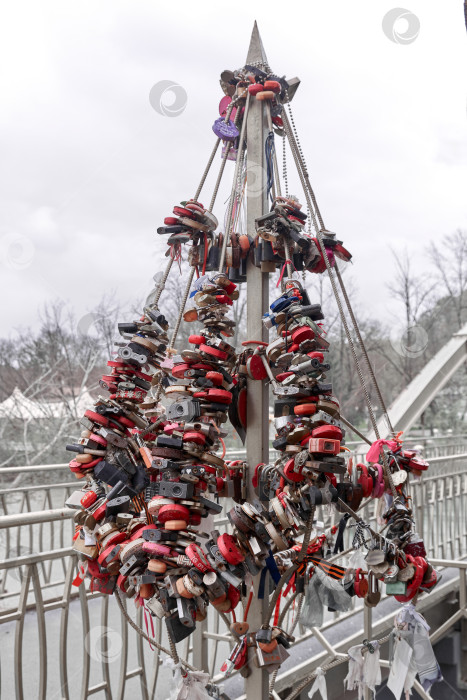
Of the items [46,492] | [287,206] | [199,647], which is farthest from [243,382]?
[46,492]

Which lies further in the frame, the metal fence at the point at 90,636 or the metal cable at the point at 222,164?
the metal fence at the point at 90,636

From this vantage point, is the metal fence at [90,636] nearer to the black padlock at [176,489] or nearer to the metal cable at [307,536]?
the metal cable at [307,536]

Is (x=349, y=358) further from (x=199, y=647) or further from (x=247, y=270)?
(x=247, y=270)

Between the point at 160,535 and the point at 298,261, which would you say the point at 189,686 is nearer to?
the point at 160,535

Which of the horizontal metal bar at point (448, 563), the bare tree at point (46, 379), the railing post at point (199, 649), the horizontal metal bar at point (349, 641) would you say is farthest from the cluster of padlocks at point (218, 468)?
the bare tree at point (46, 379)

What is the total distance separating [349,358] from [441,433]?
2577 mm

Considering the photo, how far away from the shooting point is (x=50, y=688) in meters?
1.91

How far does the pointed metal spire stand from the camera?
1105 mm

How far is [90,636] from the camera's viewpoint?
4.97 ft

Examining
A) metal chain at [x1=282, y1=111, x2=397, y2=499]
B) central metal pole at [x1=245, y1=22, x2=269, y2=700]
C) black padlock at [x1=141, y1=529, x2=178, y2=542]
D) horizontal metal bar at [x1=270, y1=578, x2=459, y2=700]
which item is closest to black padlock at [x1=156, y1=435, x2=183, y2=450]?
black padlock at [x1=141, y1=529, x2=178, y2=542]

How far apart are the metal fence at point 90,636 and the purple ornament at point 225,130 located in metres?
0.76

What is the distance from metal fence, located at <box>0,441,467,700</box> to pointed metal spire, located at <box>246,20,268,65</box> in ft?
2.94

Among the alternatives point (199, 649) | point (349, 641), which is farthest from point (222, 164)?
point (349, 641)

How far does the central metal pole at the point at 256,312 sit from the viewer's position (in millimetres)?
962
